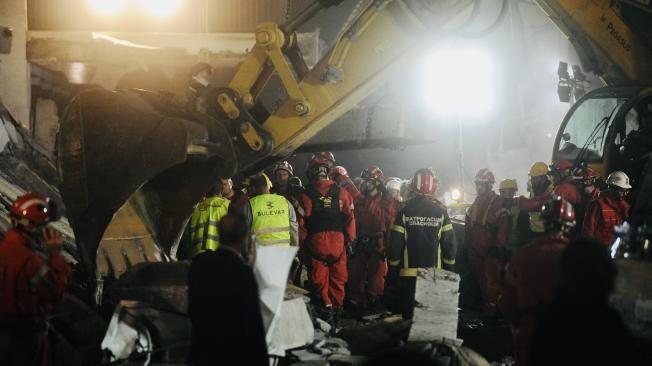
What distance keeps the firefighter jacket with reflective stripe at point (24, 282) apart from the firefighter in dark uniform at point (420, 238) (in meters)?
4.37

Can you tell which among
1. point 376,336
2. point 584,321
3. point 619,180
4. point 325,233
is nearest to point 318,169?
point 325,233

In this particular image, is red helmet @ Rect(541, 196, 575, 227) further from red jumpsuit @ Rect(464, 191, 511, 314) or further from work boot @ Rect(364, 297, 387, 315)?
work boot @ Rect(364, 297, 387, 315)

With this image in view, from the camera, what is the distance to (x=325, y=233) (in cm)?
931

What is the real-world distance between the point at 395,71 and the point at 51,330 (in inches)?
158

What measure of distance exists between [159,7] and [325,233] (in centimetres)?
1005

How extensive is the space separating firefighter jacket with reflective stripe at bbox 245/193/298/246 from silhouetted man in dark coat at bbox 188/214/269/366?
14.4ft

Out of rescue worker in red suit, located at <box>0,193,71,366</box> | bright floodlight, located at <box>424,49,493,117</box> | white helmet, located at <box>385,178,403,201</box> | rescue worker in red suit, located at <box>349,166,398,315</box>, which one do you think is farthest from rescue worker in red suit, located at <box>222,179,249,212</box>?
bright floodlight, located at <box>424,49,493,117</box>

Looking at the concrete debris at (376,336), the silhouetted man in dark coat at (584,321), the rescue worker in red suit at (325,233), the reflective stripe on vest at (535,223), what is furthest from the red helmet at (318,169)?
the silhouetted man in dark coat at (584,321)

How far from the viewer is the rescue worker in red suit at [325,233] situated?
9.23 meters

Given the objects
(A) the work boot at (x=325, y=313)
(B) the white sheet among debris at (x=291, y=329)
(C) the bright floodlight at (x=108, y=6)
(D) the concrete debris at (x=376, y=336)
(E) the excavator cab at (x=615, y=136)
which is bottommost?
(A) the work boot at (x=325, y=313)

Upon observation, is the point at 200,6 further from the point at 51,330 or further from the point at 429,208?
the point at 51,330

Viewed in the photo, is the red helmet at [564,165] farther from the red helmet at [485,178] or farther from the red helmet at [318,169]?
the red helmet at [318,169]

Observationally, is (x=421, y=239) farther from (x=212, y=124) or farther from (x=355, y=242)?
(x=212, y=124)

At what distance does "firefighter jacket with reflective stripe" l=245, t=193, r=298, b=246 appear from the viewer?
8.70m
